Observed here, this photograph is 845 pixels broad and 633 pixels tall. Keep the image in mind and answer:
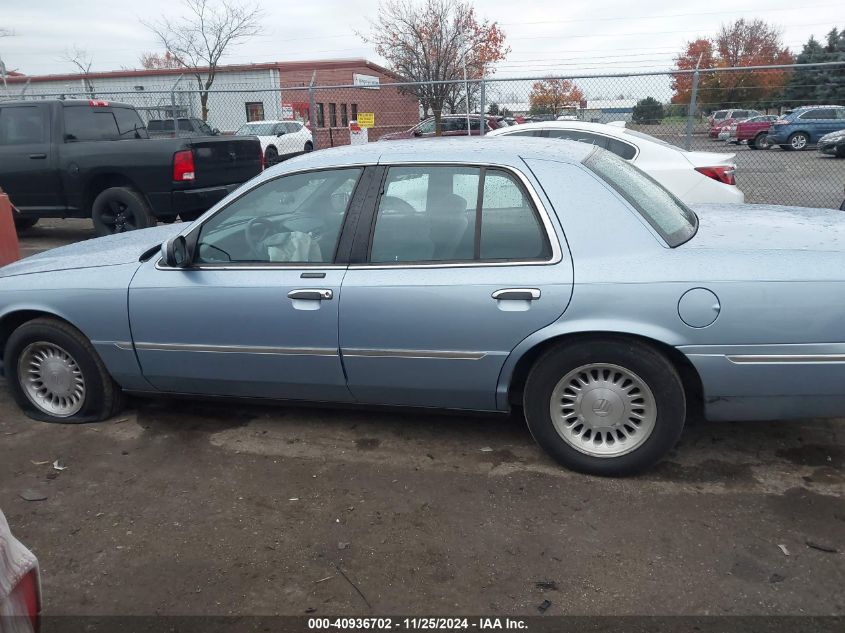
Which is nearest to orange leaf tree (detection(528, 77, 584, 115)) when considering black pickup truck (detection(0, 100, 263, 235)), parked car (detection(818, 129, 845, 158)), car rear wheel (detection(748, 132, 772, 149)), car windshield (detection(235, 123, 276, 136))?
parked car (detection(818, 129, 845, 158))

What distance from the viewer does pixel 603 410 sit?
3.39 meters

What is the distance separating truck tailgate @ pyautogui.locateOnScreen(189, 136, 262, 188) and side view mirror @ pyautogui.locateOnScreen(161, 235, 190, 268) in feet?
17.6

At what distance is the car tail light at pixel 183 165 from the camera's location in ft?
28.2

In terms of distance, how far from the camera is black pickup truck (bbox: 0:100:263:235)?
8711mm

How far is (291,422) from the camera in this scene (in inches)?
166

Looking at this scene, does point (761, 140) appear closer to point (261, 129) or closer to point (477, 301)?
point (261, 129)

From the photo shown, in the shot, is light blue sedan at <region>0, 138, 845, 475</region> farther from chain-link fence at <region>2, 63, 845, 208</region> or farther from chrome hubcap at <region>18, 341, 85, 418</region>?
chain-link fence at <region>2, 63, 845, 208</region>

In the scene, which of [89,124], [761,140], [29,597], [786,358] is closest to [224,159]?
[89,124]

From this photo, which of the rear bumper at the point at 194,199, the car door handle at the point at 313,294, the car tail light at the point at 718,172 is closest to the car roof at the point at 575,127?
the car tail light at the point at 718,172

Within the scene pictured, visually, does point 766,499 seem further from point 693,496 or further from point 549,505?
point 549,505

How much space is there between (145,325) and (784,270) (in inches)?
128

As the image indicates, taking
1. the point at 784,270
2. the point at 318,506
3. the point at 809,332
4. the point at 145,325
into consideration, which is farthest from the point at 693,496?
the point at 145,325

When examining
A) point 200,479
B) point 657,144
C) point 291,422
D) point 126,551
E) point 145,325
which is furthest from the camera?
point 657,144

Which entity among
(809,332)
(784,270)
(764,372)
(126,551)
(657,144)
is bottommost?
(126,551)
